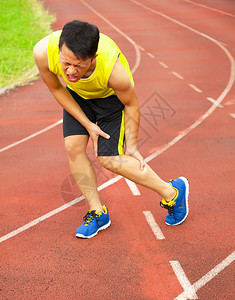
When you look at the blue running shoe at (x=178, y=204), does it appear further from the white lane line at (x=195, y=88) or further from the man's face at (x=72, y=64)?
the white lane line at (x=195, y=88)

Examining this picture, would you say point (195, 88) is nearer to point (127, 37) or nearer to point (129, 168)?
point (129, 168)

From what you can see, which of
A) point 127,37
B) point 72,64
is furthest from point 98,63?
point 127,37

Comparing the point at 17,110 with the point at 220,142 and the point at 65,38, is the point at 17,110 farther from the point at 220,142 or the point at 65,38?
the point at 65,38

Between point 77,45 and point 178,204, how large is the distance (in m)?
A: 2.02

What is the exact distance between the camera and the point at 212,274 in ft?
12.8

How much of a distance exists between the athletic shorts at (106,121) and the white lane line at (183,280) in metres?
1.10

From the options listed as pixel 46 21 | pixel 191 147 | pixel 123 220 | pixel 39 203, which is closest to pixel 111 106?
pixel 123 220

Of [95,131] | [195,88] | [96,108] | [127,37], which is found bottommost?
[127,37]

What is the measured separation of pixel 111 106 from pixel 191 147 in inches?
131

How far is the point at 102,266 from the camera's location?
13.4 feet

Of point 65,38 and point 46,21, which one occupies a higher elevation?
point 65,38

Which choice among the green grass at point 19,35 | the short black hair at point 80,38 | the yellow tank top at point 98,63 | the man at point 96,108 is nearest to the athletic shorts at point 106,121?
the man at point 96,108

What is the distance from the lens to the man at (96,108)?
3.36m

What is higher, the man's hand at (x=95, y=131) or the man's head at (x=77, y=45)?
the man's head at (x=77, y=45)
